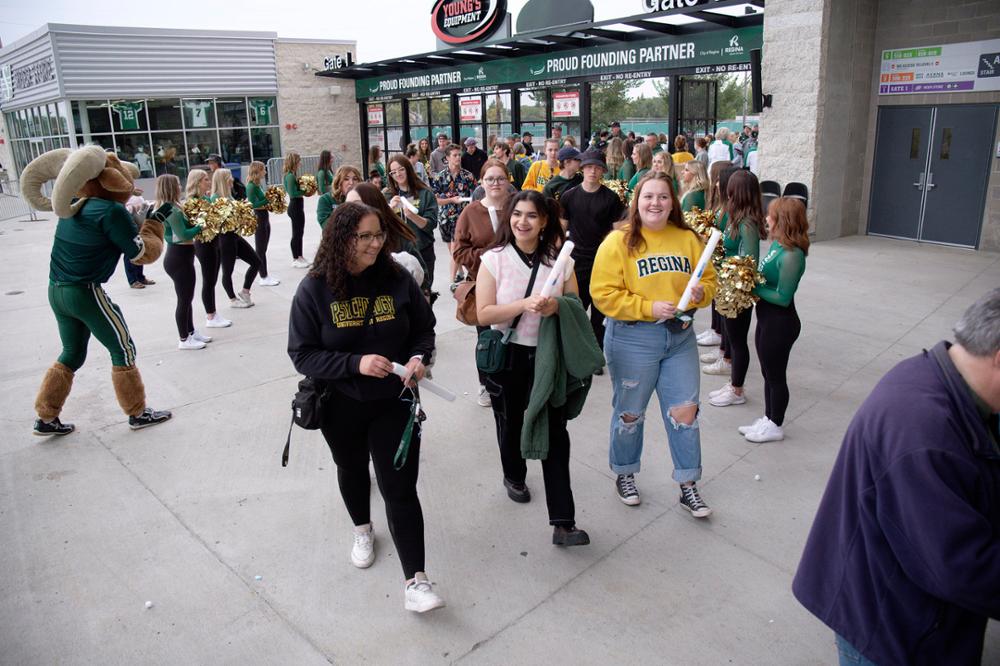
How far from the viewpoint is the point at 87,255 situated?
192 inches

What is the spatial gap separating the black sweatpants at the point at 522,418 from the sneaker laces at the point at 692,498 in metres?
0.72

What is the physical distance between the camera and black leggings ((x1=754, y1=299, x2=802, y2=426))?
4.55 meters

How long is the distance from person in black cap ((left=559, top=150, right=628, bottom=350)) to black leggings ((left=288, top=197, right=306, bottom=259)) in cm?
588

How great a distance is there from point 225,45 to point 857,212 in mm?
21446

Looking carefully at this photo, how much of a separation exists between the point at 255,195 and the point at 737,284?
7180 millimetres

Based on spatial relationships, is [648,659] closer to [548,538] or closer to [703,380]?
[548,538]

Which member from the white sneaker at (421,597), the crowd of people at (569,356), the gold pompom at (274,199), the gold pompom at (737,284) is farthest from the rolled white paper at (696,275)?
the gold pompom at (274,199)

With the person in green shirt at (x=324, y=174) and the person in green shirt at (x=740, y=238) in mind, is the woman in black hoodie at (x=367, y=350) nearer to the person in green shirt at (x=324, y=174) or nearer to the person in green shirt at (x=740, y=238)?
the person in green shirt at (x=740, y=238)

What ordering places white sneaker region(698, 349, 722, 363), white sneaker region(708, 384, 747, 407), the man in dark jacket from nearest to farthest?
the man in dark jacket, white sneaker region(708, 384, 747, 407), white sneaker region(698, 349, 722, 363)

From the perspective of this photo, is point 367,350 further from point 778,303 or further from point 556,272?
point 778,303

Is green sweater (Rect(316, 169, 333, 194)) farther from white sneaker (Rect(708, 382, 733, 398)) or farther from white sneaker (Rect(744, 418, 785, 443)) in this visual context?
white sneaker (Rect(744, 418, 785, 443))

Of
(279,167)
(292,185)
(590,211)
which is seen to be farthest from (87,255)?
(279,167)

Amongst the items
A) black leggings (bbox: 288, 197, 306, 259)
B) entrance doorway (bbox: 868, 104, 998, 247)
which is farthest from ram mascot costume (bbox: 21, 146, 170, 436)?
entrance doorway (bbox: 868, 104, 998, 247)

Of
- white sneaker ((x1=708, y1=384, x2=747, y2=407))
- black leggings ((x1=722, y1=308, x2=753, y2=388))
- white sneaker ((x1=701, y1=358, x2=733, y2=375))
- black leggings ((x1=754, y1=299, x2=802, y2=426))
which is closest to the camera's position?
black leggings ((x1=754, y1=299, x2=802, y2=426))
